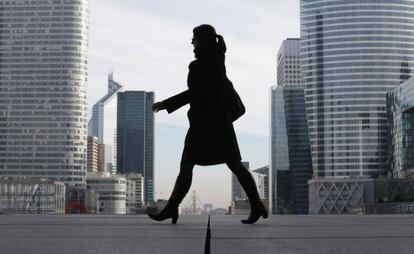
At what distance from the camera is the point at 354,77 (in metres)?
192

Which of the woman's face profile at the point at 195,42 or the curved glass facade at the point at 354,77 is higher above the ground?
the curved glass facade at the point at 354,77

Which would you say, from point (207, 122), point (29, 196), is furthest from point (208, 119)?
point (29, 196)

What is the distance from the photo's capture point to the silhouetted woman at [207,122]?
8.76 metres

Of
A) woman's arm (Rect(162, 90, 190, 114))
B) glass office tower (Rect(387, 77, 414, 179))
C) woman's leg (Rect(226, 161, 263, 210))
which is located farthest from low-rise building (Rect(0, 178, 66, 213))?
woman's arm (Rect(162, 90, 190, 114))

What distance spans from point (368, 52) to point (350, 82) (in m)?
10.2

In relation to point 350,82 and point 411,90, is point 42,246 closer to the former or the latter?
point 411,90

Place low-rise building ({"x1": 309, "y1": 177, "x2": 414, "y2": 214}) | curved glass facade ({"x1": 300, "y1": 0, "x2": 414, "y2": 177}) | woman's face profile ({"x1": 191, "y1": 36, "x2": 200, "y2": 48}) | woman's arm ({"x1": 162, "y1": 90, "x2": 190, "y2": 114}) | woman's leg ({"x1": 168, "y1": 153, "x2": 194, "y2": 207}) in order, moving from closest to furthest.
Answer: woman's arm ({"x1": 162, "y1": 90, "x2": 190, "y2": 114}) → woman's leg ({"x1": 168, "y1": 153, "x2": 194, "y2": 207}) → woman's face profile ({"x1": 191, "y1": 36, "x2": 200, "y2": 48}) → low-rise building ({"x1": 309, "y1": 177, "x2": 414, "y2": 214}) → curved glass facade ({"x1": 300, "y1": 0, "x2": 414, "y2": 177})

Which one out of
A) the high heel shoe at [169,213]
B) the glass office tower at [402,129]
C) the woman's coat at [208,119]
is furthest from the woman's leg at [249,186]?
the glass office tower at [402,129]

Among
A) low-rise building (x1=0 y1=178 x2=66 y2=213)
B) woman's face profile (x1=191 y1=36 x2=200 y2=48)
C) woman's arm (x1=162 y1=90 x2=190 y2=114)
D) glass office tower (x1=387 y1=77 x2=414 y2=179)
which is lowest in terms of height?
low-rise building (x1=0 y1=178 x2=66 y2=213)

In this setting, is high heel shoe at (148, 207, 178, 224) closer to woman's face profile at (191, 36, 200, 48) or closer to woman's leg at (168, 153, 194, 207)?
woman's leg at (168, 153, 194, 207)

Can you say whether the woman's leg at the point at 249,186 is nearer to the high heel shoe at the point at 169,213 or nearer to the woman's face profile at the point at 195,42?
the high heel shoe at the point at 169,213

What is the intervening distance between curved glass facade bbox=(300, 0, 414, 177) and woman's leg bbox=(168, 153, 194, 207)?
7126 inches

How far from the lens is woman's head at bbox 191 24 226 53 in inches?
356

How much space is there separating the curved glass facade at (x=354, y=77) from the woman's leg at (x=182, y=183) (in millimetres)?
181002
